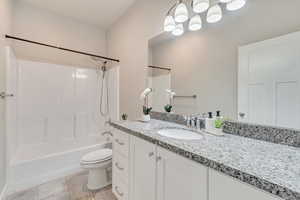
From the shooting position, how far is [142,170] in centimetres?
108

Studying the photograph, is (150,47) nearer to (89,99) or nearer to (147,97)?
(147,97)

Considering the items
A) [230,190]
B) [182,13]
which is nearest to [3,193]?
[230,190]

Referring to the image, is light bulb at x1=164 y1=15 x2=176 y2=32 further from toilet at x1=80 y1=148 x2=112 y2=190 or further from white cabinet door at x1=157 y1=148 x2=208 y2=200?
toilet at x1=80 y1=148 x2=112 y2=190

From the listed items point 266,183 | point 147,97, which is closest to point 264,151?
point 266,183

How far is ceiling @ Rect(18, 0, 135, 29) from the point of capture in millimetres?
2207

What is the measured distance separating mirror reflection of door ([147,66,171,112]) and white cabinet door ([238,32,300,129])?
0.81 m

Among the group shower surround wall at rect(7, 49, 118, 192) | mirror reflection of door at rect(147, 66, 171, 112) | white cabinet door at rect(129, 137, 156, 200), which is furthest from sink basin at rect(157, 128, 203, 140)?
shower surround wall at rect(7, 49, 118, 192)

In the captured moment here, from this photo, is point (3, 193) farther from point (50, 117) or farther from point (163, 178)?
point (163, 178)

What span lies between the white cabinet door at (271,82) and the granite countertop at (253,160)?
0.64 ft

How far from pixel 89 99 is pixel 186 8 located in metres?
2.47

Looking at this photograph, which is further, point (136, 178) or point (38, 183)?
point (38, 183)

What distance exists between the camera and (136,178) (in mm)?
1166

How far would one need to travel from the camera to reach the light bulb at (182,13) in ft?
4.43

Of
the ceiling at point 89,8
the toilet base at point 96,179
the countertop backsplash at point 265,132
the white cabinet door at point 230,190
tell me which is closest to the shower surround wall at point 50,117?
the toilet base at point 96,179
